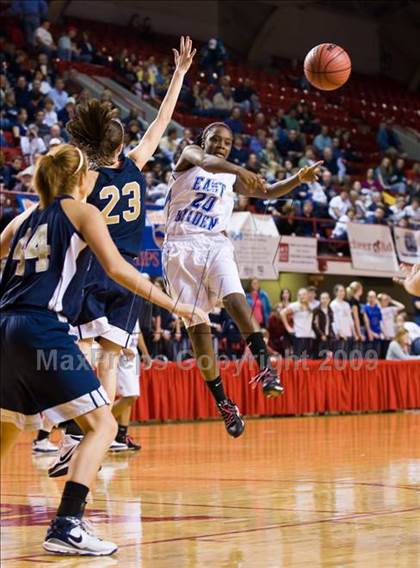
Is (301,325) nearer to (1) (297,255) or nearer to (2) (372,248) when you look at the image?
(1) (297,255)

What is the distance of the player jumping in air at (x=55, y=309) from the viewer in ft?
15.3

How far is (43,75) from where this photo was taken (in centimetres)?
Result: 2047

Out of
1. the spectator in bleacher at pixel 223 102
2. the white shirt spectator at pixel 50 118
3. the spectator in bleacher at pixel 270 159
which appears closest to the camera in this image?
the white shirt spectator at pixel 50 118

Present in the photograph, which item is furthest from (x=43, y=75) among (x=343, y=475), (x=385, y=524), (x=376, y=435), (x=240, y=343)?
(x=385, y=524)

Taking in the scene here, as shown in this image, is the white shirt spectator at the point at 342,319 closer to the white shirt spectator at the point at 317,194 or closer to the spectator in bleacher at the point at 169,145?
the white shirt spectator at the point at 317,194

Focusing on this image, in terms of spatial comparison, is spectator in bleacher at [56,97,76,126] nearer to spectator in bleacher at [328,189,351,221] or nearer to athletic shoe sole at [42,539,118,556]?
spectator in bleacher at [328,189,351,221]

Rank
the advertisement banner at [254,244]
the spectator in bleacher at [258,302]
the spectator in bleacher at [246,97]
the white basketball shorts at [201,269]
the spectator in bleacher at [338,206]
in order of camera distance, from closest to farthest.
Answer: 1. the white basketball shorts at [201,269]
2. the spectator in bleacher at [258,302]
3. the advertisement banner at [254,244]
4. the spectator in bleacher at [338,206]
5. the spectator in bleacher at [246,97]

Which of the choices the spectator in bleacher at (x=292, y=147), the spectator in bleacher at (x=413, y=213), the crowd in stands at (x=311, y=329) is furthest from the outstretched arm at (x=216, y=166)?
the spectator in bleacher at (x=292, y=147)

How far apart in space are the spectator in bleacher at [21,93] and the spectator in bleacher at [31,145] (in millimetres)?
1723

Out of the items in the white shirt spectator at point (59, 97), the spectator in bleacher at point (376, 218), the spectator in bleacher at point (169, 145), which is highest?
the white shirt spectator at point (59, 97)

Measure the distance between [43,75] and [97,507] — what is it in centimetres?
1489

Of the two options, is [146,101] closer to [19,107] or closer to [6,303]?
[19,107]

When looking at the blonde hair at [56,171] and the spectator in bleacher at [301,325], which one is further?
the spectator in bleacher at [301,325]

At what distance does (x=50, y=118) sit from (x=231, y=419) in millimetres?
12306
